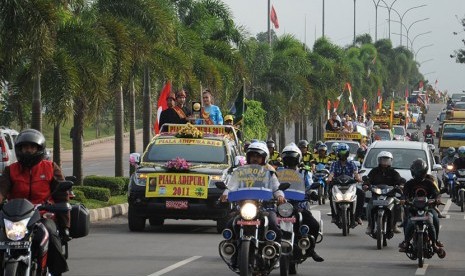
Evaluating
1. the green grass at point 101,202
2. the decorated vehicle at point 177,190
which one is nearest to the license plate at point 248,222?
the decorated vehicle at point 177,190

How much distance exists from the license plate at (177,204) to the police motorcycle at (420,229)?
571 centimetres

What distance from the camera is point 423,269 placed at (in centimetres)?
1709

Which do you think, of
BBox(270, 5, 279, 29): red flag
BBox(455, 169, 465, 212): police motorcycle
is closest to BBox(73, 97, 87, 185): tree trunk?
BBox(455, 169, 465, 212): police motorcycle

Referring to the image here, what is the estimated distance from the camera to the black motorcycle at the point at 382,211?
2025 centimetres

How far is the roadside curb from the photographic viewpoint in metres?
26.2

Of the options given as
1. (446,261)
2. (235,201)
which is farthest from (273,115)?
(235,201)

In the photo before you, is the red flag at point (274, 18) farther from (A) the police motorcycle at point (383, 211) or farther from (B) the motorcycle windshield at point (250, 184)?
(B) the motorcycle windshield at point (250, 184)

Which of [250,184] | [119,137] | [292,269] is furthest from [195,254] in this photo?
[119,137]

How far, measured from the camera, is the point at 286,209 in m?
14.7

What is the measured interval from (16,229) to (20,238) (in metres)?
0.08

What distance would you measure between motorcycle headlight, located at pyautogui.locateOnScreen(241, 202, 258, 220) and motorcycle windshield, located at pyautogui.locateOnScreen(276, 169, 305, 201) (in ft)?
6.29

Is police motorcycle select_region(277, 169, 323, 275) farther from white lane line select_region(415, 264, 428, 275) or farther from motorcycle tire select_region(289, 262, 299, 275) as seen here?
white lane line select_region(415, 264, 428, 275)

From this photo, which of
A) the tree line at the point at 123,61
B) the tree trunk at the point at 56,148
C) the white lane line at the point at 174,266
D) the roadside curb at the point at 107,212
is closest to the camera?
the white lane line at the point at 174,266

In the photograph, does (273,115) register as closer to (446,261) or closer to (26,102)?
(26,102)
